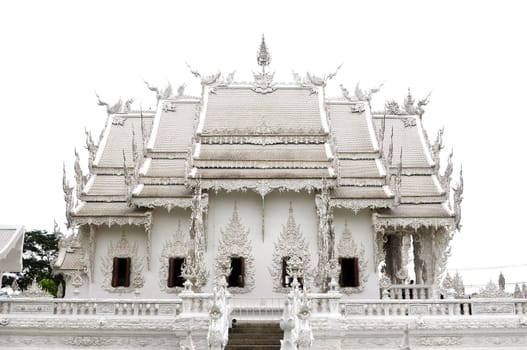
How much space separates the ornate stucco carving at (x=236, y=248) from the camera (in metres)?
15.0

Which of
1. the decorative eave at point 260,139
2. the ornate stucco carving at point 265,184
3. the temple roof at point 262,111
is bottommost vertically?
the ornate stucco carving at point 265,184

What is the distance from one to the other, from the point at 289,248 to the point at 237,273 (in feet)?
4.83

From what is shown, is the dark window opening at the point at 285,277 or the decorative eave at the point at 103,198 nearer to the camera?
the dark window opening at the point at 285,277

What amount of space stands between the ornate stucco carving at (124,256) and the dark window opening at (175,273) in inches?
28.5

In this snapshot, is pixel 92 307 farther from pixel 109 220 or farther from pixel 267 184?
pixel 267 184

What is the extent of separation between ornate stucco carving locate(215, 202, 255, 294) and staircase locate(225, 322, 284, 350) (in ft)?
9.76

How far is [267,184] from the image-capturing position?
14852 mm

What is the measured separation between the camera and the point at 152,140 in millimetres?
16844

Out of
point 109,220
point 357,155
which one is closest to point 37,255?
point 109,220

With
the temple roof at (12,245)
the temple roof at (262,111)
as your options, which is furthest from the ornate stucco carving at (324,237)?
the temple roof at (12,245)

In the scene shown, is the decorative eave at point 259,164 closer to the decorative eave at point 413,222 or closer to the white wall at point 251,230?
the white wall at point 251,230

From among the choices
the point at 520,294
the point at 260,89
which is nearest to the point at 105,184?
the point at 260,89

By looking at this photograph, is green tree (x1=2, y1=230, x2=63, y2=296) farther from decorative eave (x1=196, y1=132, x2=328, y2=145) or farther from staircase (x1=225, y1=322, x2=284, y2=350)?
staircase (x1=225, y1=322, x2=284, y2=350)

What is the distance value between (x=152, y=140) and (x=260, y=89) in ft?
12.4
